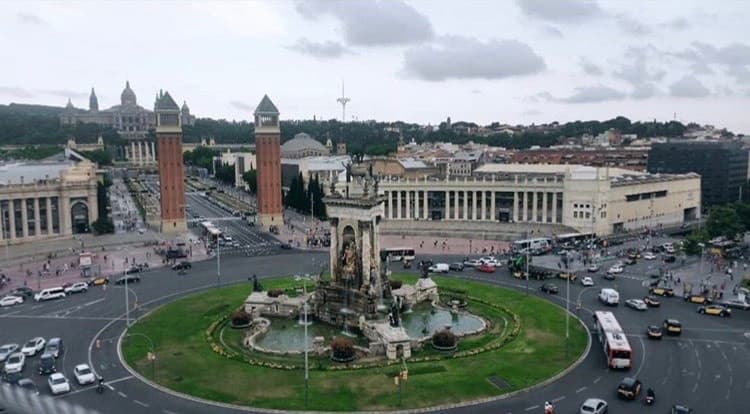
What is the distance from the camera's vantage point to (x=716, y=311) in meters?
53.1

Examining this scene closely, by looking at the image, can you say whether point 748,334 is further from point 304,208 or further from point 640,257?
point 304,208

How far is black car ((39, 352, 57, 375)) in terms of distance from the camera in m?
40.0

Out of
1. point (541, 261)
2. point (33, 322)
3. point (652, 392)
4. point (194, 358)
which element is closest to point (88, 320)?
point (33, 322)

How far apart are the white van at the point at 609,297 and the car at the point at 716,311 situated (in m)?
6.68

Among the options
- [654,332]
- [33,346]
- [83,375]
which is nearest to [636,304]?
[654,332]

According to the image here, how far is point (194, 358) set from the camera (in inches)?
1678

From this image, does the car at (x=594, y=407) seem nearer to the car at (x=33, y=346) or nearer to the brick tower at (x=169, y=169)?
the car at (x=33, y=346)

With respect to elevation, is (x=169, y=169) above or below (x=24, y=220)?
above

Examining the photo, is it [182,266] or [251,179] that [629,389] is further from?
[251,179]

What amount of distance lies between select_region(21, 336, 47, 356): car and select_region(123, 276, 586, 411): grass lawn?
5620mm

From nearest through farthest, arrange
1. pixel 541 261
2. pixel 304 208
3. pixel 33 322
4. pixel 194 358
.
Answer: pixel 194 358, pixel 33 322, pixel 541 261, pixel 304 208

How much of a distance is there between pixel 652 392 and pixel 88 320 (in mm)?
43154

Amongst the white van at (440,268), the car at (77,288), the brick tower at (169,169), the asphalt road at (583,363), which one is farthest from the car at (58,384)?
the brick tower at (169,169)

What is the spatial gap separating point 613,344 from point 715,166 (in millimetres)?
109139
